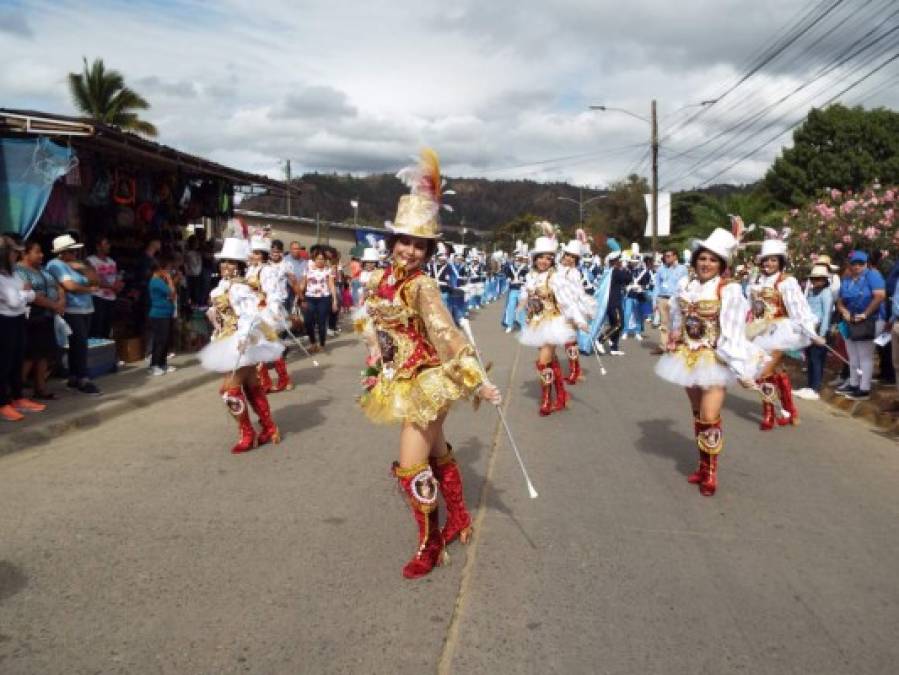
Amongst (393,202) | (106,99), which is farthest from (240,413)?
(393,202)

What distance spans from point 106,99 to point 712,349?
2832 cm

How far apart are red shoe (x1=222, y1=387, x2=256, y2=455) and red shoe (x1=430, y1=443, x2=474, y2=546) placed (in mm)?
2715

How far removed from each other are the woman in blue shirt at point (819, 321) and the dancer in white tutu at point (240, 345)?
730cm

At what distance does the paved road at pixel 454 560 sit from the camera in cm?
325

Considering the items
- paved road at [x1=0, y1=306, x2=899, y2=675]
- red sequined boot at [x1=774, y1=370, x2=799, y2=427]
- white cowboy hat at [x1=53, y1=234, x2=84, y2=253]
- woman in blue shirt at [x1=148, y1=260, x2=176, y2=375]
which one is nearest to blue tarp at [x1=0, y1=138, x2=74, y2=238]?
white cowboy hat at [x1=53, y1=234, x2=84, y2=253]

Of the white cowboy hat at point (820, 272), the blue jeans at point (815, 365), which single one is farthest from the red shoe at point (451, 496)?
the white cowboy hat at point (820, 272)

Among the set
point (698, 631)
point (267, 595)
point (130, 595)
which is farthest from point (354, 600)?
point (698, 631)

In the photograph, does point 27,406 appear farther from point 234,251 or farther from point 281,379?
point 234,251

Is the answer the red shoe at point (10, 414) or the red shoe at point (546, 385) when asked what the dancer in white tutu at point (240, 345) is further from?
the red shoe at point (546, 385)

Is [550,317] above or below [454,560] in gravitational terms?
above

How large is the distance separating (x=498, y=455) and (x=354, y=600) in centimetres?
297

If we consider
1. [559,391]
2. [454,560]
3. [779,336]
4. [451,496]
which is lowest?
[454,560]

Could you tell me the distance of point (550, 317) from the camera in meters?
8.57

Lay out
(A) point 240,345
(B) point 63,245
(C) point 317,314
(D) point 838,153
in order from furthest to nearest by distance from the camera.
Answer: (D) point 838,153
(C) point 317,314
(B) point 63,245
(A) point 240,345
